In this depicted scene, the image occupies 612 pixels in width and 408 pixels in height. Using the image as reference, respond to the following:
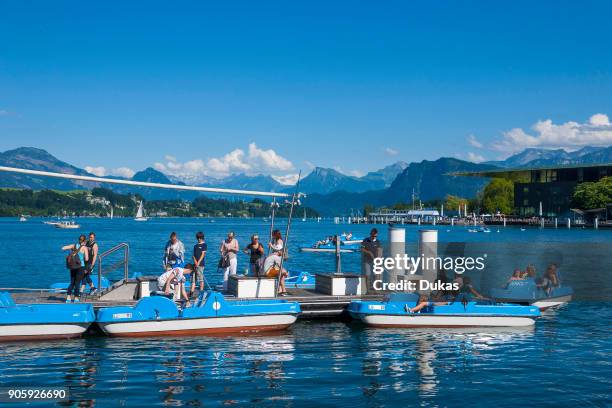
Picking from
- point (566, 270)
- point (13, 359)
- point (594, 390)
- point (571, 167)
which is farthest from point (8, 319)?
point (571, 167)

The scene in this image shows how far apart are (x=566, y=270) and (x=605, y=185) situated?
5420 inches

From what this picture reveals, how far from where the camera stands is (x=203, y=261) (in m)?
25.2

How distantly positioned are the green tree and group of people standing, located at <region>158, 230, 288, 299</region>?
17195cm

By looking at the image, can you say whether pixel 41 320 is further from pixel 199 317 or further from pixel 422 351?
pixel 422 351

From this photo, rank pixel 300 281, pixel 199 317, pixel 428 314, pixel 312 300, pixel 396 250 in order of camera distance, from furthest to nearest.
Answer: pixel 300 281 → pixel 396 250 → pixel 312 300 → pixel 428 314 → pixel 199 317

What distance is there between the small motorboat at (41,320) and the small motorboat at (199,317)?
0.59m

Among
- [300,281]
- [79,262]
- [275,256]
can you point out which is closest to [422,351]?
[275,256]

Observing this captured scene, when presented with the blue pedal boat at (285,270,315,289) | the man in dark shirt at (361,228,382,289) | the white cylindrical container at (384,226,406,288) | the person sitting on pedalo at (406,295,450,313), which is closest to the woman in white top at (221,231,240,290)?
the blue pedal boat at (285,270,315,289)

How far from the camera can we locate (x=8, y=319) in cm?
2084

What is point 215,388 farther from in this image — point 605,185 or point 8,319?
point 605,185

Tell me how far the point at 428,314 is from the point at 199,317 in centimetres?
835

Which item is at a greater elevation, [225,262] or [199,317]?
[225,262]

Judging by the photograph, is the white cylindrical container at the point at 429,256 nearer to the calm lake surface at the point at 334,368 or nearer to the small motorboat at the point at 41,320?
the calm lake surface at the point at 334,368

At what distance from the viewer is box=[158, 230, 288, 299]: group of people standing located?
910 inches
